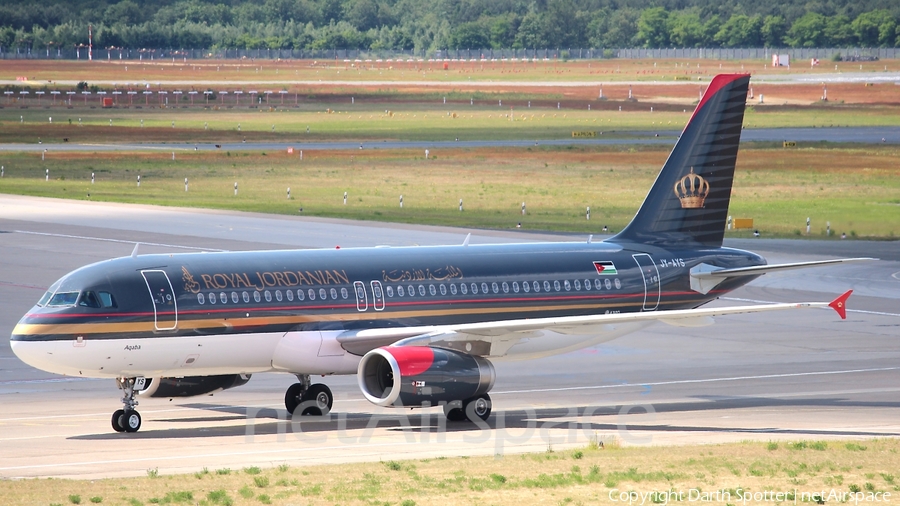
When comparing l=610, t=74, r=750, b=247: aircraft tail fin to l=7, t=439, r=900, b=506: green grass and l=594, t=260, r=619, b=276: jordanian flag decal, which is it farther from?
l=7, t=439, r=900, b=506: green grass

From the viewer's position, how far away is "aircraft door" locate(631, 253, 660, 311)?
37562mm

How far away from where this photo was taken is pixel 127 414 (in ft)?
103

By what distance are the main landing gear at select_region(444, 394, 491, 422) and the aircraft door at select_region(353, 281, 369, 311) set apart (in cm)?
324

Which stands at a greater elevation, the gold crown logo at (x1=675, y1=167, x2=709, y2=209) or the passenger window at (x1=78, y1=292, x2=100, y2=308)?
the gold crown logo at (x1=675, y1=167, x2=709, y2=209)

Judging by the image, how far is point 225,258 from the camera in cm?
3297

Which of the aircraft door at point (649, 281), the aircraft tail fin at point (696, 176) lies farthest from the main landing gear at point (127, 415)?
the aircraft tail fin at point (696, 176)

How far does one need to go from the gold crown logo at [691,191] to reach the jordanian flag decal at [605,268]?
3826mm

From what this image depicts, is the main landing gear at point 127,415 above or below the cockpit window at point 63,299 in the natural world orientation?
below

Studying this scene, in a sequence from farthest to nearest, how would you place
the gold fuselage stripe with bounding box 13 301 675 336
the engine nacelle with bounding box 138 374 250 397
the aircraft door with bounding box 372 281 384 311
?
1. the aircraft door with bounding box 372 281 384 311
2. the engine nacelle with bounding box 138 374 250 397
3. the gold fuselage stripe with bounding box 13 301 675 336

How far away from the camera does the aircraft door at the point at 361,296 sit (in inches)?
1316

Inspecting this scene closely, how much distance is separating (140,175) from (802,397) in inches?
3155

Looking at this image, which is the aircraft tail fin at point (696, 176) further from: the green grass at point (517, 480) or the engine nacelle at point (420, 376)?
the green grass at point (517, 480)

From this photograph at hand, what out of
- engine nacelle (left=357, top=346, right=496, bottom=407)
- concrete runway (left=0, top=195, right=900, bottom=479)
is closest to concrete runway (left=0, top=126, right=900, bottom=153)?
concrete runway (left=0, top=195, right=900, bottom=479)

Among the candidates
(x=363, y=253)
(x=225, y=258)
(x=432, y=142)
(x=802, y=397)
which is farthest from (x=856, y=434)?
(x=432, y=142)
